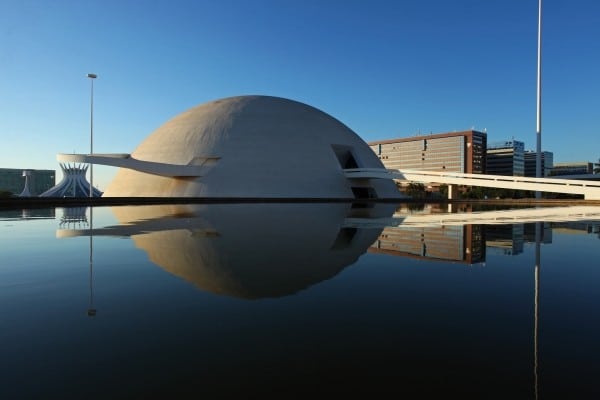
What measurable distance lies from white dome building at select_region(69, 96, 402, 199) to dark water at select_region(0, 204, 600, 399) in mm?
26770

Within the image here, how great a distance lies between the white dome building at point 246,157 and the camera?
1310 inches

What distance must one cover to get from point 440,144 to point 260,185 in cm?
11496

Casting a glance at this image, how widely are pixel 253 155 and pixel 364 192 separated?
13146mm

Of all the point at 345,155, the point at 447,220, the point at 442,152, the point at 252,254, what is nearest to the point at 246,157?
the point at 345,155

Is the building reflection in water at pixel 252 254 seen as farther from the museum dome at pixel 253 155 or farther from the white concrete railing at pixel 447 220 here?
the museum dome at pixel 253 155

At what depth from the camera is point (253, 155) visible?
114 feet

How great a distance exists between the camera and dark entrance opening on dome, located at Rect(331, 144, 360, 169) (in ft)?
130

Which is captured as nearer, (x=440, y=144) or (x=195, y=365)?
(x=195, y=365)

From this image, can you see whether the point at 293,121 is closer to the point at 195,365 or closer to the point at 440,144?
the point at 195,365

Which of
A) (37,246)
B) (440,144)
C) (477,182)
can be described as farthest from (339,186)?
(440,144)

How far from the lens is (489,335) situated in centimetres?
313

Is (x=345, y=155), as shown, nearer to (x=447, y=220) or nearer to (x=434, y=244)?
(x=447, y=220)

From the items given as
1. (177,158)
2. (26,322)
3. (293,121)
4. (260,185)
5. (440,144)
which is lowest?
(26,322)

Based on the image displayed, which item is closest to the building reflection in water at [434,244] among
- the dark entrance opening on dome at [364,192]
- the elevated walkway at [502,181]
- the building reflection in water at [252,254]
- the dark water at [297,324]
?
the dark water at [297,324]
